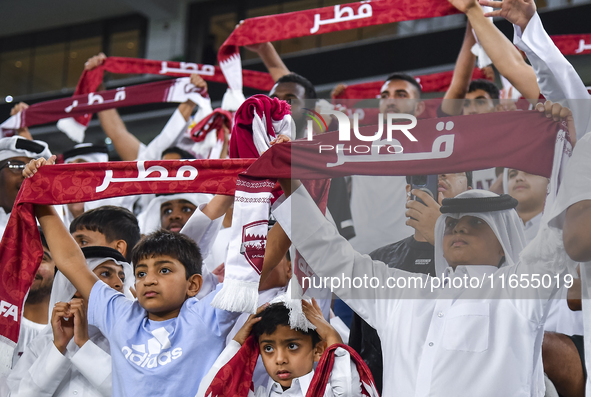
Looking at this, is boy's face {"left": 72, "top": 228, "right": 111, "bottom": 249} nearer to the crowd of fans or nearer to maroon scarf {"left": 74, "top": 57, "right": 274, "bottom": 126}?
the crowd of fans

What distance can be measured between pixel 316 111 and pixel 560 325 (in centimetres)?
151

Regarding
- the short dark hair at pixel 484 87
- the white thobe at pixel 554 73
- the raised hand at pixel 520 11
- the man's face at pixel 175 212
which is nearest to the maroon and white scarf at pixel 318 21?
the short dark hair at pixel 484 87

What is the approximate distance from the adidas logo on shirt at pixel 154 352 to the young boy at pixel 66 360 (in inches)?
7.5

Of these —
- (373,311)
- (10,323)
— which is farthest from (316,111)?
(10,323)

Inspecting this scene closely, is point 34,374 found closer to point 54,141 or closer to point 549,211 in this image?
point 549,211

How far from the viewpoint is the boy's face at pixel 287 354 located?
2.18 metres

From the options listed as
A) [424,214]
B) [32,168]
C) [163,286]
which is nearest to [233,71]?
[32,168]

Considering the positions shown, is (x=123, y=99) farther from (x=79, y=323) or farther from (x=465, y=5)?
(x=465, y=5)

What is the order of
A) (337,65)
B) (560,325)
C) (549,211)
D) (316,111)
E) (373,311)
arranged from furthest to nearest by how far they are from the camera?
(337,65) < (316,111) < (560,325) < (373,311) < (549,211)

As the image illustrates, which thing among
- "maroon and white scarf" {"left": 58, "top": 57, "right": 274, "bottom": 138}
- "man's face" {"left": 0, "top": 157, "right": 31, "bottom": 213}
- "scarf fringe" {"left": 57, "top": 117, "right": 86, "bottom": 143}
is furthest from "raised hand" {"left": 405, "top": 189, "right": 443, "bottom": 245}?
"scarf fringe" {"left": 57, "top": 117, "right": 86, "bottom": 143}

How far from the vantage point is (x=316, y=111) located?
3.15m

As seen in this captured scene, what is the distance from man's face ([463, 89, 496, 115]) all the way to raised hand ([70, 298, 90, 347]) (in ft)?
7.69

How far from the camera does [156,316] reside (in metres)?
2.33

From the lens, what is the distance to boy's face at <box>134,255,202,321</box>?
229 centimetres
